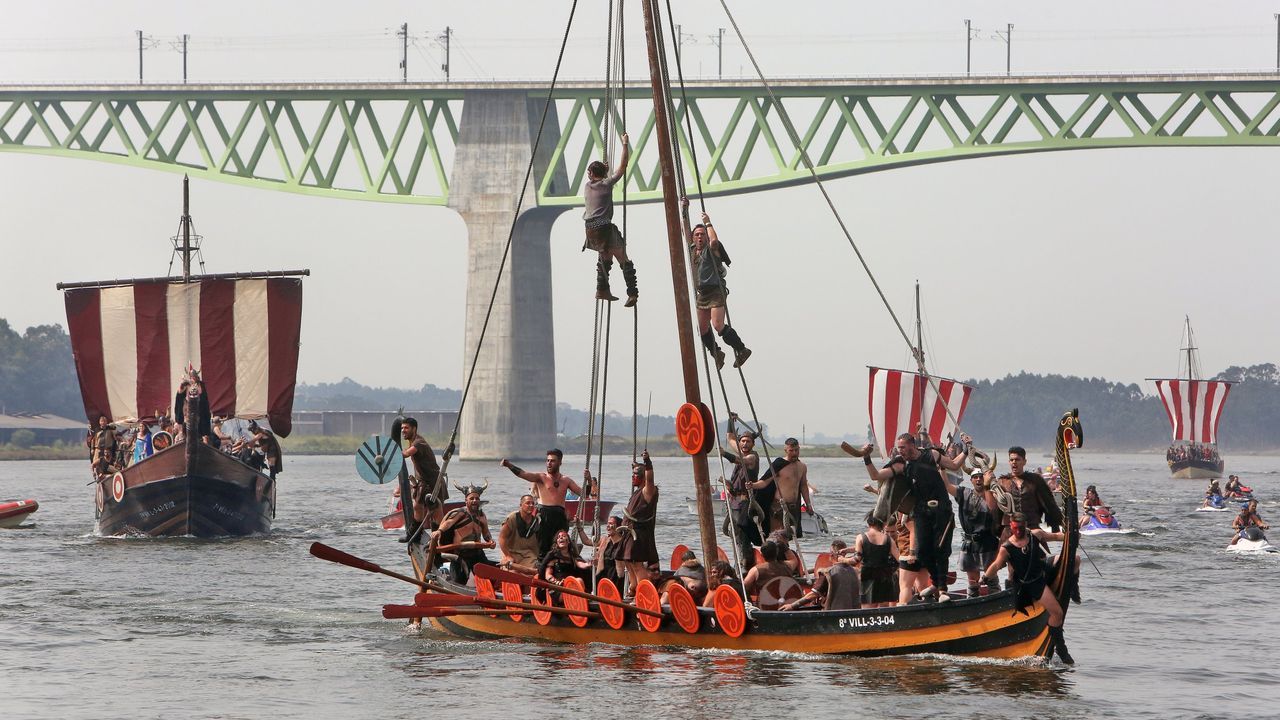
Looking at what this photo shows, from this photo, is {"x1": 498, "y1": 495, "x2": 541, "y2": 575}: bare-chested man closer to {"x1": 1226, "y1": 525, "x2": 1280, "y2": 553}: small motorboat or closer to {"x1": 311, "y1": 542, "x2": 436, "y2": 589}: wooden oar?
{"x1": 311, "y1": 542, "x2": 436, "y2": 589}: wooden oar

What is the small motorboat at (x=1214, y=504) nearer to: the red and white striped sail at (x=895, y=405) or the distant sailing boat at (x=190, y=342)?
the red and white striped sail at (x=895, y=405)

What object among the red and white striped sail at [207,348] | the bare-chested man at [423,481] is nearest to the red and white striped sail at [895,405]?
the red and white striped sail at [207,348]

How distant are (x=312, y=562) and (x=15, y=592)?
25.8 feet

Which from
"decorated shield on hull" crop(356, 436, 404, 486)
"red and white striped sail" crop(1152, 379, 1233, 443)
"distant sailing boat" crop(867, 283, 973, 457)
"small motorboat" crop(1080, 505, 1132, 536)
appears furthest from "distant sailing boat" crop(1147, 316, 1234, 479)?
"decorated shield on hull" crop(356, 436, 404, 486)

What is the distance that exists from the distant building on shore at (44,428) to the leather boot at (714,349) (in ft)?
421

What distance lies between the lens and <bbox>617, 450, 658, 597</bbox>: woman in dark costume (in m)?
20.2

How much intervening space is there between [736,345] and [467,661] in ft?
16.3

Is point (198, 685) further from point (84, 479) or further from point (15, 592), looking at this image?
point (84, 479)

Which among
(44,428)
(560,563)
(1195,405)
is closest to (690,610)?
(560,563)

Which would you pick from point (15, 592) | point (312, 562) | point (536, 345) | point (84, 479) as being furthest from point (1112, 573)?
point (84, 479)

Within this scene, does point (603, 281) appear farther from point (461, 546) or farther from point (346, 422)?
point (346, 422)

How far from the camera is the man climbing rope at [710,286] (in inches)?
766

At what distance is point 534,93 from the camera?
79.2 meters

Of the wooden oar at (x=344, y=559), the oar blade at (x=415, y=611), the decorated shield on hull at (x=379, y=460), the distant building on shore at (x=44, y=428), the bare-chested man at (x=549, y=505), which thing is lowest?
the oar blade at (x=415, y=611)
